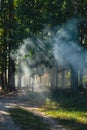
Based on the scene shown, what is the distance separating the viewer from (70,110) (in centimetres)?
2255

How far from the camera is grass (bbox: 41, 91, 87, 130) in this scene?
17.5m

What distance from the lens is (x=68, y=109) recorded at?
2302 centimetres

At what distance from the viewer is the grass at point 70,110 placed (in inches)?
687

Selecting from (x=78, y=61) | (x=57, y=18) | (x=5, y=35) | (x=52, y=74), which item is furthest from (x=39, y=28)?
(x=52, y=74)

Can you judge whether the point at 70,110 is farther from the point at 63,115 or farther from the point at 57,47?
the point at 57,47

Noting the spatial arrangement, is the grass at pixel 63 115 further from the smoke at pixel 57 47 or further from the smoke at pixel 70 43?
the smoke at pixel 57 47

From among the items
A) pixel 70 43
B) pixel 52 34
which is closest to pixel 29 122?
pixel 70 43

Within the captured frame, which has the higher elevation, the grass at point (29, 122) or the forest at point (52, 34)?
the forest at point (52, 34)

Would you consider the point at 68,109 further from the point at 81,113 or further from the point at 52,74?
the point at 52,74

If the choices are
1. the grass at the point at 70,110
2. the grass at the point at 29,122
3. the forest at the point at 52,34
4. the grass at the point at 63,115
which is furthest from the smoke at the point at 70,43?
the grass at the point at 29,122

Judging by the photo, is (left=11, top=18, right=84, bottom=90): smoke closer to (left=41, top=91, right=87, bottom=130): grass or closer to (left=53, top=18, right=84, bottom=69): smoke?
(left=53, top=18, right=84, bottom=69): smoke

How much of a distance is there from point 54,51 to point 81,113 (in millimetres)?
12235

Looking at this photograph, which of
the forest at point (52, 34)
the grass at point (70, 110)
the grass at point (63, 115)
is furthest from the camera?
the forest at point (52, 34)

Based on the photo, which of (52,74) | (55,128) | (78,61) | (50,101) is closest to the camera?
(55,128)
